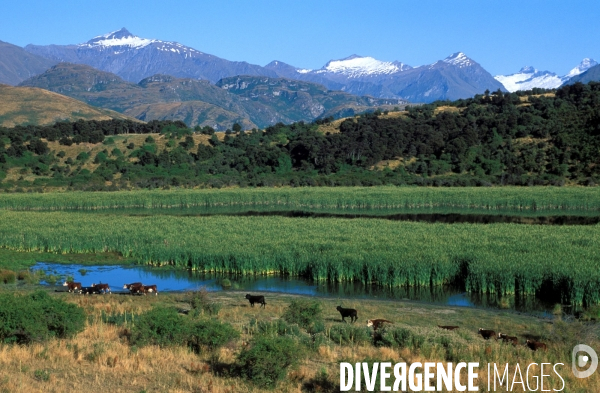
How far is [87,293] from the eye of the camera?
24.5 meters

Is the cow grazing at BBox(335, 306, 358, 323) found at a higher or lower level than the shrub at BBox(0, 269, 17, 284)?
higher

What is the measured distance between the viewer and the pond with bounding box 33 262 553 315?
25219mm

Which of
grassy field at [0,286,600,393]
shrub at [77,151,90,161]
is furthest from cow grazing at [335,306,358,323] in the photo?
shrub at [77,151,90,161]

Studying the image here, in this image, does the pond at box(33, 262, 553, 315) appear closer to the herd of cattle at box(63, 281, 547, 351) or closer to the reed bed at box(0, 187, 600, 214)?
the herd of cattle at box(63, 281, 547, 351)

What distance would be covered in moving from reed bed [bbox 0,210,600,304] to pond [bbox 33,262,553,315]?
0.83 m

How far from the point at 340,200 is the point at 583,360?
5786 cm

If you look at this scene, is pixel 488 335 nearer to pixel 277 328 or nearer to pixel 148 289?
pixel 277 328

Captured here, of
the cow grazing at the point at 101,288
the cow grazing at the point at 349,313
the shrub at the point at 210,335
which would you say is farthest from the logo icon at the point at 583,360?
the cow grazing at the point at 101,288

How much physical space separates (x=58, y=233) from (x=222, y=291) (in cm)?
1983

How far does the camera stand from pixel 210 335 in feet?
47.4

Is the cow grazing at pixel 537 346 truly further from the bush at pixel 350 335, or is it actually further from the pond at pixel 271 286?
the pond at pixel 271 286

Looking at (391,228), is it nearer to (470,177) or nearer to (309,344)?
(309,344)

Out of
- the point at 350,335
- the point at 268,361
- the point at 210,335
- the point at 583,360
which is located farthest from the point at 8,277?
the point at 583,360

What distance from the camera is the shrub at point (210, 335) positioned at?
47.1 feet
